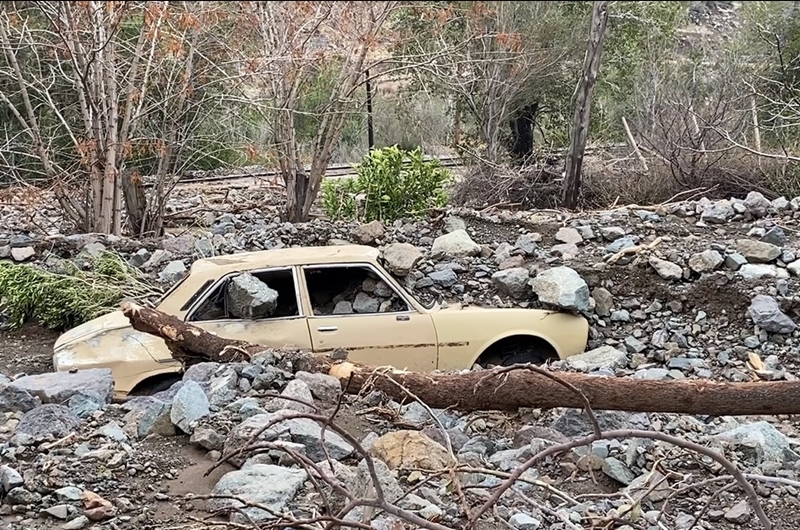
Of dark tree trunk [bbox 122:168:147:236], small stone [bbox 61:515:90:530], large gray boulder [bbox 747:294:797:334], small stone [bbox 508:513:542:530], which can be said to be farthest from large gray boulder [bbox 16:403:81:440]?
dark tree trunk [bbox 122:168:147:236]

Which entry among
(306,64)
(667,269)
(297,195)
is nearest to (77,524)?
(667,269)

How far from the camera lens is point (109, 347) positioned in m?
6.35

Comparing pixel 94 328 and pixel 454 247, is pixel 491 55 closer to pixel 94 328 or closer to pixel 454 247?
pixel 454 247

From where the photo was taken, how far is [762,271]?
8094mm

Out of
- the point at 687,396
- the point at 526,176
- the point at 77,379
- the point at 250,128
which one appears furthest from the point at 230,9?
the point at 687,396

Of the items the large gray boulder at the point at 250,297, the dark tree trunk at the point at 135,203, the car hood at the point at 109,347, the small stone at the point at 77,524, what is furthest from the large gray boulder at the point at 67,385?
the dark tree trunk at the point at 135,203

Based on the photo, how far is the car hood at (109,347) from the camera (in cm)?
628

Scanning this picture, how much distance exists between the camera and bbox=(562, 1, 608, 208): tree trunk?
11617 mm

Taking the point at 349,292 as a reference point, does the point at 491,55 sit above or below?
above

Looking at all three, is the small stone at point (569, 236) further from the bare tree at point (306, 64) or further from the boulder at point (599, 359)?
the bare tree at point (306, 64)

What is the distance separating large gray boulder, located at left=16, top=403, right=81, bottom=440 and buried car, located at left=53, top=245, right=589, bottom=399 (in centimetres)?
152

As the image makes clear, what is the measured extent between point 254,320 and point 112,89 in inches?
244

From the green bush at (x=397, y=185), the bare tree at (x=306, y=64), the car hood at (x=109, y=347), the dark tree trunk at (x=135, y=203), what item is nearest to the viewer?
the car hood at (x=109, y=347)

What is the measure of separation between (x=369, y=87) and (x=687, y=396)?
10.4 meters
